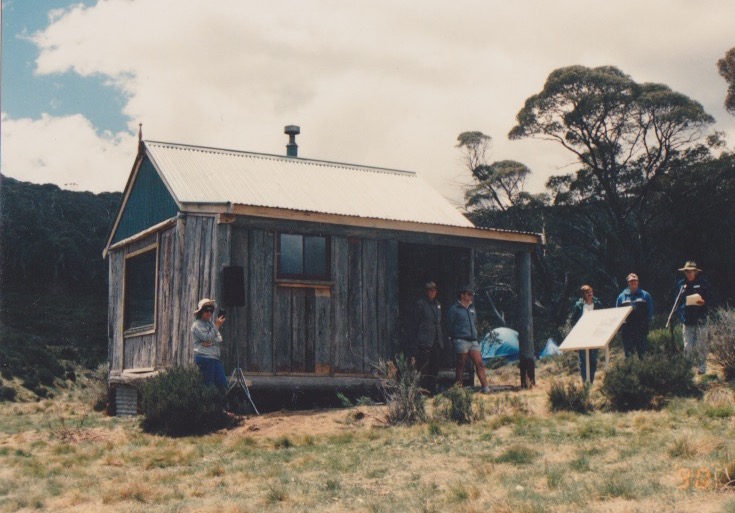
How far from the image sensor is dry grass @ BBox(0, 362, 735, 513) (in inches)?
231

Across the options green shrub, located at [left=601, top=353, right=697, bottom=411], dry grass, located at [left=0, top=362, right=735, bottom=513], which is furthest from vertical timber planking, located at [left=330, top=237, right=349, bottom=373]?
green shrub, located at [left=601, top=353, right=697, bottom=411]

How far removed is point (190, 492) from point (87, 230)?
37451mm

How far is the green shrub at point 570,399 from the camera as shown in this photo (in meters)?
9.85

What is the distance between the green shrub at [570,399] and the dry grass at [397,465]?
21 centimetres

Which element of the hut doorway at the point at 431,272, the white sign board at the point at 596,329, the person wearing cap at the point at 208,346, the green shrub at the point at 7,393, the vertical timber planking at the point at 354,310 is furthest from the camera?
the green shrub at the point at 7,393

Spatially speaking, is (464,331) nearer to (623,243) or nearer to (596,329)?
→ (596,329)

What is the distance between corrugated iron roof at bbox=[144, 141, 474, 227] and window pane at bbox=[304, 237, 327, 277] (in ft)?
1.55

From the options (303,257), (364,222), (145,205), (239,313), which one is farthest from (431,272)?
(145,205)

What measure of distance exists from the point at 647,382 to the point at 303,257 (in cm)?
530

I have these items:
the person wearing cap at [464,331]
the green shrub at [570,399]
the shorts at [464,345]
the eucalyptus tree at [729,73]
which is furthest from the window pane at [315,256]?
the eucalyptus tree at [729,73]

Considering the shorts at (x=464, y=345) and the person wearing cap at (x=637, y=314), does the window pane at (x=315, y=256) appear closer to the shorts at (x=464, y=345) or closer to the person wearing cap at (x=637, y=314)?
the shorts at (x=464, y=345)

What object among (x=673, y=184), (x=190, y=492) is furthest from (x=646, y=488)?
(x=673, y=184)

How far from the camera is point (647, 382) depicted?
32.7 feet

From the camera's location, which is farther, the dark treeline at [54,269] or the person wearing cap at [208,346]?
the dark treeline at [54,269]
